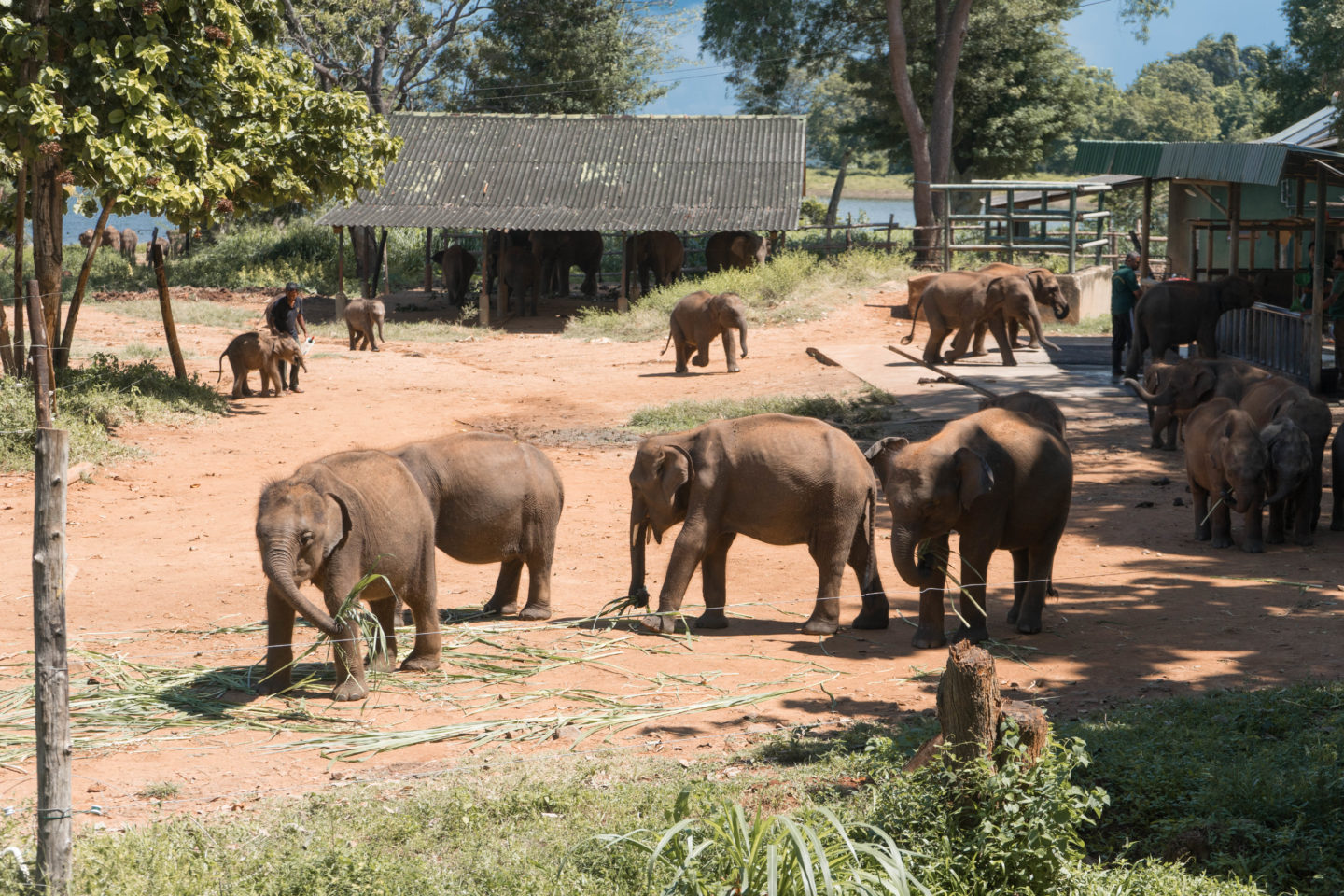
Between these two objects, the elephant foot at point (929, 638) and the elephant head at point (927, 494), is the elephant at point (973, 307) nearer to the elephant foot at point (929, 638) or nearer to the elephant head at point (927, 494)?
the elephant foot at point (929, 638)

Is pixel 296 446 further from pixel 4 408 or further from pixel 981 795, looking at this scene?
pixel 981 795

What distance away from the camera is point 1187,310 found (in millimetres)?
18453

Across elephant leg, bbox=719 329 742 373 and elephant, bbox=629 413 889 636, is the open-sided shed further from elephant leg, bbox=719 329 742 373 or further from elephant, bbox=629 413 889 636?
elephant, bbox=629 413 889 636

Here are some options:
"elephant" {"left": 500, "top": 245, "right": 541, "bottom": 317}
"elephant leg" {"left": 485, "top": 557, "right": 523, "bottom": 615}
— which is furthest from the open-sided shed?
"elephant leg" {"left": 485, "top": 557, "right": 523, "bottom": 615}

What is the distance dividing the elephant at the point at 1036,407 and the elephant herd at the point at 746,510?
4.46 feet

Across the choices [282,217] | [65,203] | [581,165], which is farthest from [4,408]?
[282,217]

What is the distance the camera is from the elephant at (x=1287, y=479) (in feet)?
34.9

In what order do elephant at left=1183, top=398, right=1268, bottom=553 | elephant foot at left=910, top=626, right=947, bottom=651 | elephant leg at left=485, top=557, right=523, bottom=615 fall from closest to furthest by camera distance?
elephant foot at left=910, top=626, right=947, bottom=651 < elephant leg at left=485, top=557, right=523, bottom=615 < elephant at left=1183, top=398, right=1268, bottom=553

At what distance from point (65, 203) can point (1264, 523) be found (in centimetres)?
1402

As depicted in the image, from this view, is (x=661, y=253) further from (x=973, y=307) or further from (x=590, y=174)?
(x=973, y=307)

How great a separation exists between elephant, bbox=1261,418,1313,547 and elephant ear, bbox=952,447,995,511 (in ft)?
12.4

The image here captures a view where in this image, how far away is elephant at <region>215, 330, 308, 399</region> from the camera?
65.9 feet

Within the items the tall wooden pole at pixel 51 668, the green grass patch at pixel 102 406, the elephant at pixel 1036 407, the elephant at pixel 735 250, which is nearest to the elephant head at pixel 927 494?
the elephant at pixel 1036 407

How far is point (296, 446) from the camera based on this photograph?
666 inches
